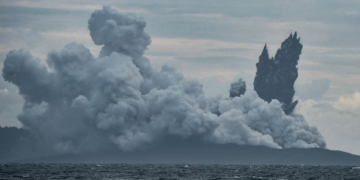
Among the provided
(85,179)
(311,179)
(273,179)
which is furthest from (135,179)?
(311,179)

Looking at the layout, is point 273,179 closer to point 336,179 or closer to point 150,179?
point 336,179

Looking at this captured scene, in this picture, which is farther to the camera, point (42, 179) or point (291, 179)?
point (291, 179)

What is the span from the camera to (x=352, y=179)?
182 meters

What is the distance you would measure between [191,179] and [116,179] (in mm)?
22225

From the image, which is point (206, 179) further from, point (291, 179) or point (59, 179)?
point (59, 179)

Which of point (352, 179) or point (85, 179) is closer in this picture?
point (85, 179)

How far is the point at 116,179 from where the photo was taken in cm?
16975

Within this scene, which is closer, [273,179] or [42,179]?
[42,179]

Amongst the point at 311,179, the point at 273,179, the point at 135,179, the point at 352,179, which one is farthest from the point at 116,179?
the point at 352,179

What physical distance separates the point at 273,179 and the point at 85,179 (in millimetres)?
54499

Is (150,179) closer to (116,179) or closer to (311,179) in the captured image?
(116,179)

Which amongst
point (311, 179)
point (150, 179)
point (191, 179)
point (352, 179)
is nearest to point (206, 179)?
point (191, 179)

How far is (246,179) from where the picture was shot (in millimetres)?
173750

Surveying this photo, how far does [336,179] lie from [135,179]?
197 feet
